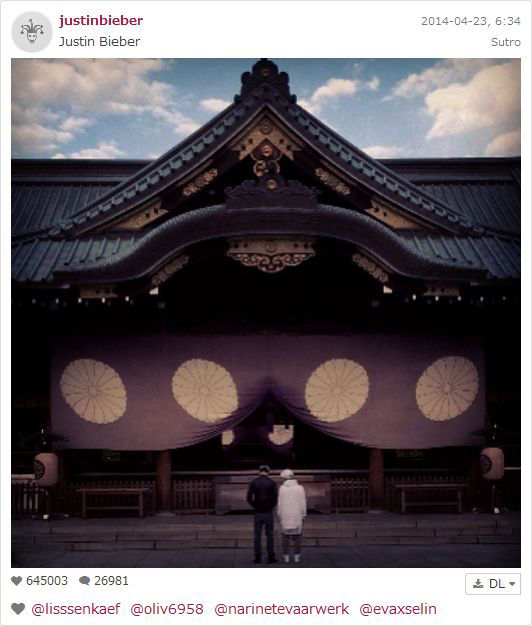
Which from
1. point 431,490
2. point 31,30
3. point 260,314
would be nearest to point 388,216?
point 260,314

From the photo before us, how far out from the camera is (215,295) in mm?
10852

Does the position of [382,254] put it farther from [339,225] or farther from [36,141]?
[36,141]

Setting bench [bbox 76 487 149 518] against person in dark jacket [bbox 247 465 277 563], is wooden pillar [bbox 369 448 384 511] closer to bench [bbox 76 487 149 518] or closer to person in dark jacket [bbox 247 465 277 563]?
person in dark jacket [bbox 247 465 277 563]

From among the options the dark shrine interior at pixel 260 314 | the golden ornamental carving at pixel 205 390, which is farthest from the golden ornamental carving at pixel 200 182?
the golden ornamental carving at pixel 205 390

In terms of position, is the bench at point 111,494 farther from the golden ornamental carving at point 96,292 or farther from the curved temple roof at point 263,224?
the curved temple roof at point 263,224

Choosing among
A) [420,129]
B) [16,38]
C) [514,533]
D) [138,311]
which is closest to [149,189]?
[138,311]

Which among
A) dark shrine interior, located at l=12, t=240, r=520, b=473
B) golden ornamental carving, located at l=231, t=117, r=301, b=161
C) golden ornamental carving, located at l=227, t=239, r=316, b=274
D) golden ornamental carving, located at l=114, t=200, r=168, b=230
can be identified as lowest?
dark shrine interior, located at l=12, t=240, r=520, b=473

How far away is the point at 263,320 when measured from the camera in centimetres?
1080

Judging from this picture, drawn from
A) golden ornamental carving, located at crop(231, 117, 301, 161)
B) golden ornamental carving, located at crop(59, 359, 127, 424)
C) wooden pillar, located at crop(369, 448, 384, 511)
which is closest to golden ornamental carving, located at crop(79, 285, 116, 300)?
golden ornamental carving, located at crop(59, 359, 127, 424)

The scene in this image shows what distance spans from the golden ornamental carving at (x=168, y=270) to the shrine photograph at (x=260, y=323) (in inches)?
1.3

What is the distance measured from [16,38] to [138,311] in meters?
4.71

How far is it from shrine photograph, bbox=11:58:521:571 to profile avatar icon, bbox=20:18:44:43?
2481 mm

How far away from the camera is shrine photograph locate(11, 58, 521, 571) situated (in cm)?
963

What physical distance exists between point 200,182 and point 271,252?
1.49 m
